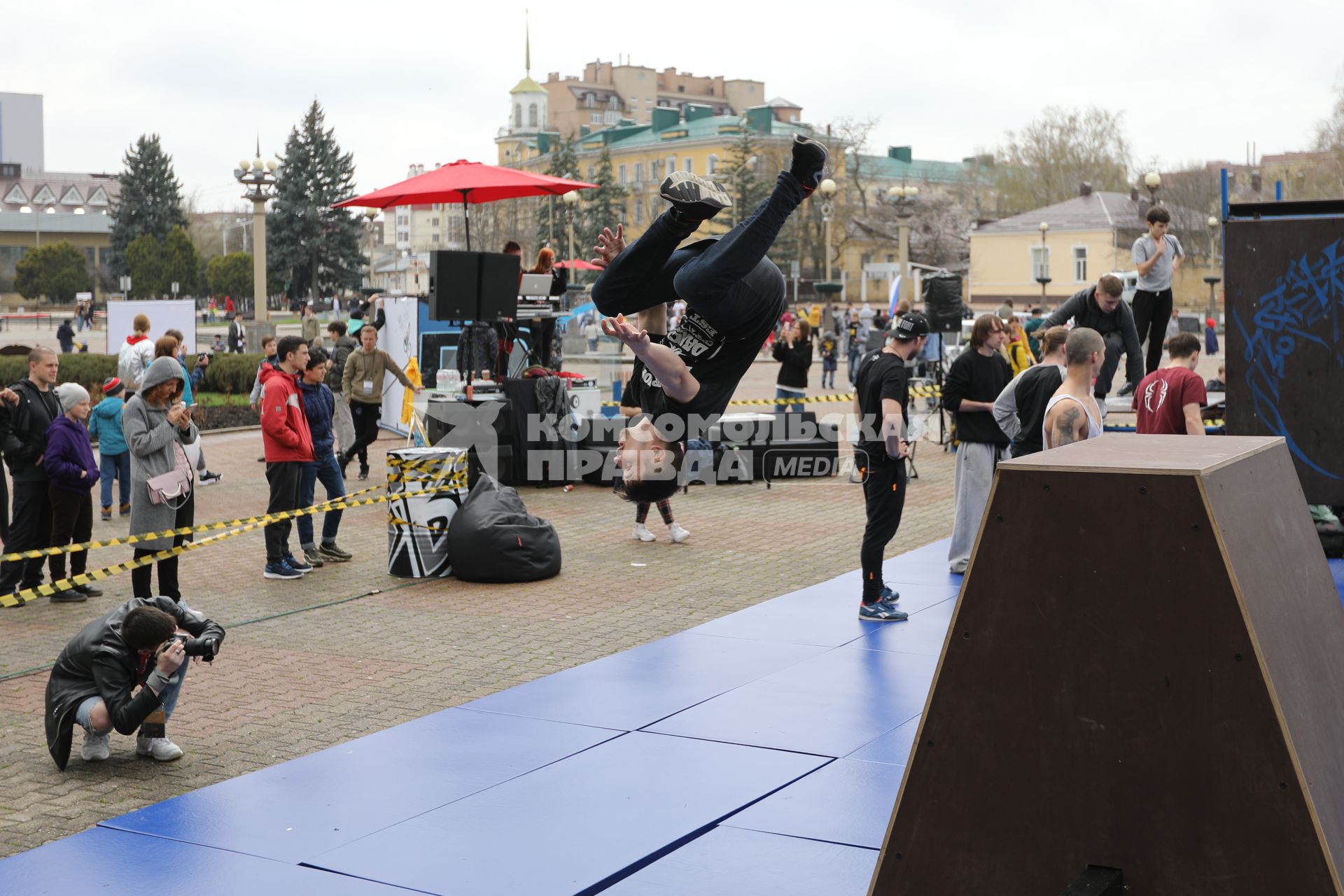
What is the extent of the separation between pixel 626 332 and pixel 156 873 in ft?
9.32

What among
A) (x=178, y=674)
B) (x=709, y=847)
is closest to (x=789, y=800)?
(x=709, y=847)

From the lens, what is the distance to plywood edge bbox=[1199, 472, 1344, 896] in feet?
10.6

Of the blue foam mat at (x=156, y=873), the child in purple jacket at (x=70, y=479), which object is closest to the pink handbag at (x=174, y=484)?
the child in purple jacket at (x=70, y=479)

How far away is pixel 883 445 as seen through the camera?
9000 millimetres

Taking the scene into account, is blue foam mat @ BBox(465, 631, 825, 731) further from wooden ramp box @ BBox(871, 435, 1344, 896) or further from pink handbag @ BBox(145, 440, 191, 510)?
wooden ramp box @ BBox(871, 435, 1344, 896)

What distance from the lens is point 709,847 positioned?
526 cm

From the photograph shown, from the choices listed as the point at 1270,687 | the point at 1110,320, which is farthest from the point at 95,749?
the point at 1110,320

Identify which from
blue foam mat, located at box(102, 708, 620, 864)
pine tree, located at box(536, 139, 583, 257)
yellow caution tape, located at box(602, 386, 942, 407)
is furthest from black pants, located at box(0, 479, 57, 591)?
pine tree, located at box(536, 139, 583, 257)

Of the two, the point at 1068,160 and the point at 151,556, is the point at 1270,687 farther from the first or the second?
the point at 1068,160

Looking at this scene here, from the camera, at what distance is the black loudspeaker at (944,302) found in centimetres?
1888

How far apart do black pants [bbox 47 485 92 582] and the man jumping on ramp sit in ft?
18.6

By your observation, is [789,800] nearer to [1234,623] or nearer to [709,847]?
[709,847]

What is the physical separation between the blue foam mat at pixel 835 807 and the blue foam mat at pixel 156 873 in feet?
5.42

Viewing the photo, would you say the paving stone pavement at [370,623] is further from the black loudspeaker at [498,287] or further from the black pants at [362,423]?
the black loudspeaker at [498,287]
